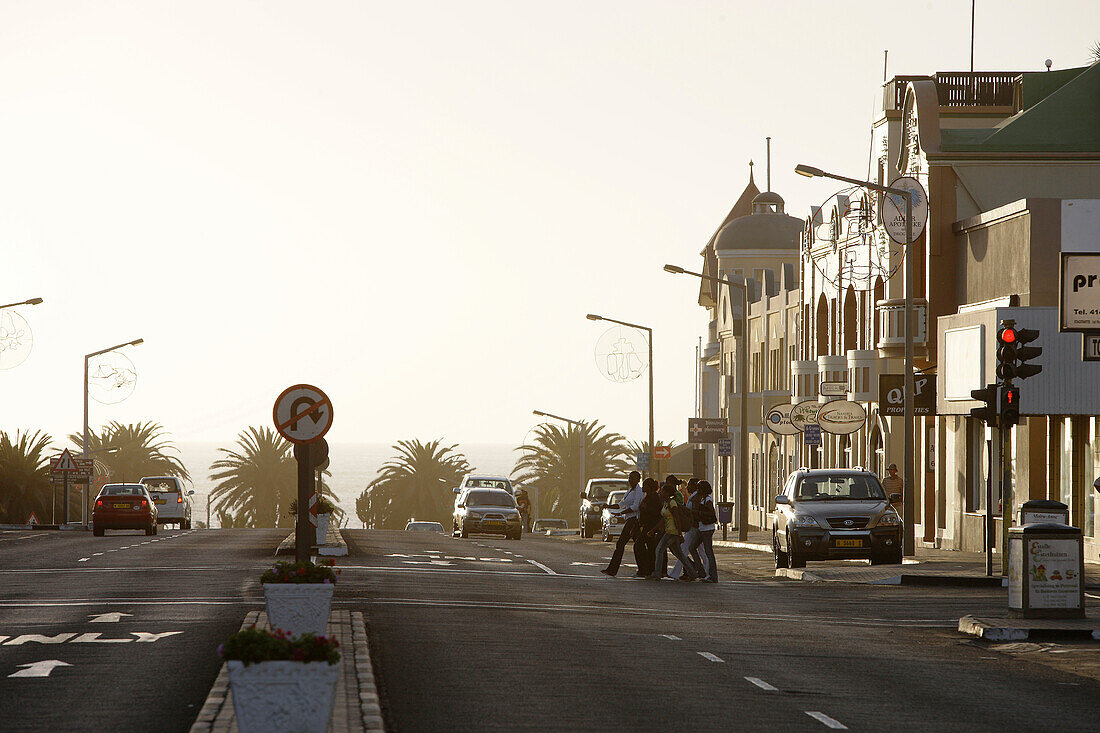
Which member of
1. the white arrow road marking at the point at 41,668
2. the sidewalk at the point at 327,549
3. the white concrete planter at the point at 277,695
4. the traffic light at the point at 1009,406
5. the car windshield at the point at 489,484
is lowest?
the white arrow road marking at the point at 41,668

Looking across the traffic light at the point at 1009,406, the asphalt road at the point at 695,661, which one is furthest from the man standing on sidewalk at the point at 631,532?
the traffic light at the point at 1009,406

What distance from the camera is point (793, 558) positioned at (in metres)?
32.1

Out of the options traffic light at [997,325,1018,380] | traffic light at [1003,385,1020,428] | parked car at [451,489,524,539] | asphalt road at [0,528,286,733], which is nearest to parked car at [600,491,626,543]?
parked car at [451,489,524,539]

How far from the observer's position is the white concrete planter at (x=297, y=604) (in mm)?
14578

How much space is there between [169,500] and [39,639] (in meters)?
47.3

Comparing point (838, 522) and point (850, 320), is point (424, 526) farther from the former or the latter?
point (838, 522)

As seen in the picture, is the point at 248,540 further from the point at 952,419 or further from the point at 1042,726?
the point at 1042,726

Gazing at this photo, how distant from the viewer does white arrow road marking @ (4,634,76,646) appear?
56.2ft

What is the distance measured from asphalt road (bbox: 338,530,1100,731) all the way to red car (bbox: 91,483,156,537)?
25.4 metres

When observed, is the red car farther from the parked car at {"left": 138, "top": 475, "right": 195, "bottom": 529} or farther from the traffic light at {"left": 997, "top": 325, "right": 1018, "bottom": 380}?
the traffic light at {"left": 997, "top": 325, "right": 1018, "bottom": 380}

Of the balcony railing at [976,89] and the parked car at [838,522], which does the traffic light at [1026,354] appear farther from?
the balcony railing at [976,89]

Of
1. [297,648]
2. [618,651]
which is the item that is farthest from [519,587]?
[297,648]

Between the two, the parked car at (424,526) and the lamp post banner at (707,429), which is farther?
the parked car at (424,526)

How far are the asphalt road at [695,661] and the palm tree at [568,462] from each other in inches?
2940
